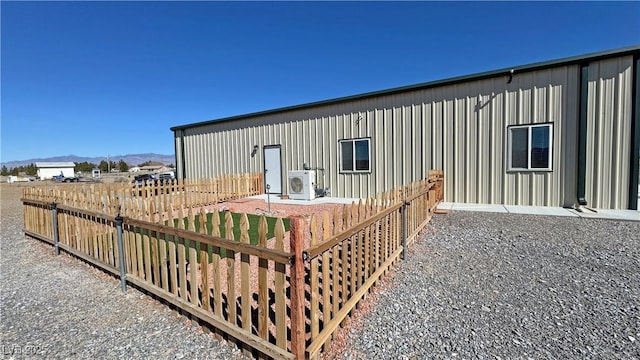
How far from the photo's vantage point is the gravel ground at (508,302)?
2164 millimetres

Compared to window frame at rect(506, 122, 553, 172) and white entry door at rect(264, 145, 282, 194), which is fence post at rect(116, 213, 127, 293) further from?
window frame at rect(506, 122, 553, 172)

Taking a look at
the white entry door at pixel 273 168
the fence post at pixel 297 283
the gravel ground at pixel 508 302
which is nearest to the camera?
the fence post at pixel 297 283

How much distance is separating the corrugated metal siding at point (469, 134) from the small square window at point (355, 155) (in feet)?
0.77

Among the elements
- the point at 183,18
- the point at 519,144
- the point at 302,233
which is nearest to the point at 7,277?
the point at 302,233

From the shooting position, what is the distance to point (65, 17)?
7.82 metres

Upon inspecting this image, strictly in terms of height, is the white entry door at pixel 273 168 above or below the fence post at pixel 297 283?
above

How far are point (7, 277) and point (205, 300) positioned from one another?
356cm

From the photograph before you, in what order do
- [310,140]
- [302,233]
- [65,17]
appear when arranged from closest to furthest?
[302,233] → [65,17] → [310,140]

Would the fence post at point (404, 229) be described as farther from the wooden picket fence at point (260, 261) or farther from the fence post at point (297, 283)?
the fence post at point (297, 283)

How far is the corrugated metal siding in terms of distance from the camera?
7.06m

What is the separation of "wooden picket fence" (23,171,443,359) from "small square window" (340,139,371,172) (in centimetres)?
553

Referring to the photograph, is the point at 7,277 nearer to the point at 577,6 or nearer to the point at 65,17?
the point at 65,17

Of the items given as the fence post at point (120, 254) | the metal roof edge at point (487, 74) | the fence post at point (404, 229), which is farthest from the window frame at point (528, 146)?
the fence post at point (120, 254)

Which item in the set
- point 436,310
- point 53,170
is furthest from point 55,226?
point 53,170
